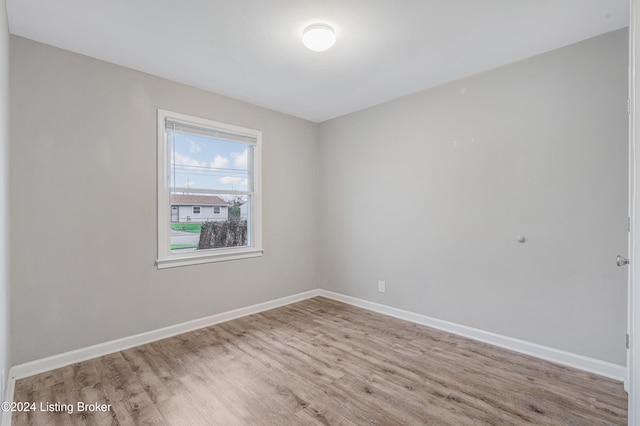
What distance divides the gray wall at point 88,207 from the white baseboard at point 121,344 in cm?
5

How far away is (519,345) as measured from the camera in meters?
2.69

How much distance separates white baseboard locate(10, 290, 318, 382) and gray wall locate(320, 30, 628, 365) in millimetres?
1530

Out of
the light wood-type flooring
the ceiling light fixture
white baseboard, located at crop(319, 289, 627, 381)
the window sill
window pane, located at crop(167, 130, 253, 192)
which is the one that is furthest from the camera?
window pane, located at crop(167, 130, 253, 192)

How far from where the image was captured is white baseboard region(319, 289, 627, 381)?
7.52 ft

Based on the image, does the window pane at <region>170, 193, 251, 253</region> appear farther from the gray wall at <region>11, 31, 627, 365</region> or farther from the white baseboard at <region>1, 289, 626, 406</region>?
the white baseboard at <region>1, 289, 626, 406</region>

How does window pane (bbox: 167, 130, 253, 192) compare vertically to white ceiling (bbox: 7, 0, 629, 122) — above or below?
below

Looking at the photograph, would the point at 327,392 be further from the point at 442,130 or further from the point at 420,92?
the point at 420,92

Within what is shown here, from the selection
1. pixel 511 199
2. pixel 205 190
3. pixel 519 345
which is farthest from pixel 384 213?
pixel 205 190

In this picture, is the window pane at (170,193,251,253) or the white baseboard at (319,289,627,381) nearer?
the white baseboard at (319,289,627,381)

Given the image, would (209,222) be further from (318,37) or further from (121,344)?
(318,37)

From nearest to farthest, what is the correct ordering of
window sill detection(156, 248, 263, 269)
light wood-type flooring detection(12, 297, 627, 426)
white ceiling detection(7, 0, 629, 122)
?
light wood-type flooring detection(12, 297, 627, 426) → white ceiling detection(7, 0, 629, 122) → window sill detection(156, 248, 263, 269)

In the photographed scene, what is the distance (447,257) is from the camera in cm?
316

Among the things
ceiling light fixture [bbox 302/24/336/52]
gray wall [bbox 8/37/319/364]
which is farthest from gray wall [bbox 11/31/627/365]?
ceiling light fixture [bbox 302/24/336/52]

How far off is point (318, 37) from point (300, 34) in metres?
0.18
